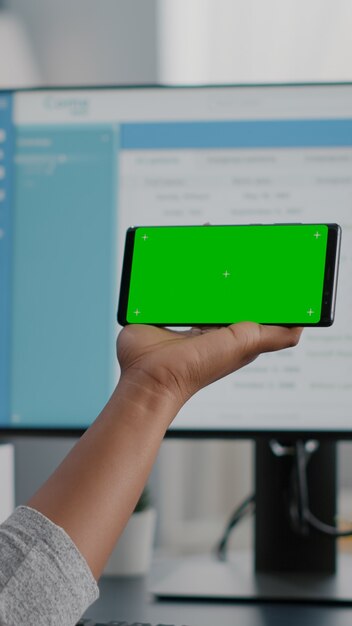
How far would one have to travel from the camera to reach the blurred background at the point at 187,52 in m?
1.04

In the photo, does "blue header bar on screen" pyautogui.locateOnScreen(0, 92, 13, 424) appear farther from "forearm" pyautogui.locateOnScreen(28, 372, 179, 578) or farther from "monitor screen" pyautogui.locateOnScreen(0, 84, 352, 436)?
"forearm" pyautogui.locateOnScreen(28, 372, 179, 578)

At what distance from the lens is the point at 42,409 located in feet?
2.50

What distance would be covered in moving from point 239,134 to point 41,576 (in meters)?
0.49

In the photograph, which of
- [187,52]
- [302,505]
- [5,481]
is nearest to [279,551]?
[302,505]

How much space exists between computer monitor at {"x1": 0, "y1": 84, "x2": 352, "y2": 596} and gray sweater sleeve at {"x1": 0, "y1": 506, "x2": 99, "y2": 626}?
36 cm

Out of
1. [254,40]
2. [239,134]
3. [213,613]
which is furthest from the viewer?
[254,40]

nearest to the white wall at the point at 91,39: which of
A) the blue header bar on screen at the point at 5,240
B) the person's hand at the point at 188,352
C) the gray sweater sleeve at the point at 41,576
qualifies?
the blue header bar on screen at the point at 5,240

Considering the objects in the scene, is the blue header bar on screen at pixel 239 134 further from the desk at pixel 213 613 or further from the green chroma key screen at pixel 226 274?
the desk at pixel 213 613

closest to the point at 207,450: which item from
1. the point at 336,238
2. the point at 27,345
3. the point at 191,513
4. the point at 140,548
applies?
the point at 191,513

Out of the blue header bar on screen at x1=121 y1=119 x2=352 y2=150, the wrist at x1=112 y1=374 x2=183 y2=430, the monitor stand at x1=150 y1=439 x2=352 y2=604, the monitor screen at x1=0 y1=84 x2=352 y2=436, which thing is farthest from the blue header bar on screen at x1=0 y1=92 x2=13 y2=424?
the wrist at x1=112 y1=374 x2=183 y2=430

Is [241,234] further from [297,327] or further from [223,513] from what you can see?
[223,513]

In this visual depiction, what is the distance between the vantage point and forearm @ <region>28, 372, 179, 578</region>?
0.40 m

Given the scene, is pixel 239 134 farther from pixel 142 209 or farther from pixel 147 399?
pixel 147 399

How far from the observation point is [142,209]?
76cm
